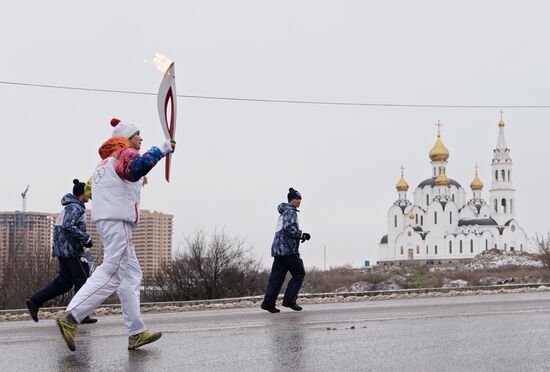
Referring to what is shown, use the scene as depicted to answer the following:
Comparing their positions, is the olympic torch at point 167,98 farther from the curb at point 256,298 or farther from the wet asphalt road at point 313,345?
the curb at point 256,298

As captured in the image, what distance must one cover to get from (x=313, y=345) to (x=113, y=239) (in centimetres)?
190

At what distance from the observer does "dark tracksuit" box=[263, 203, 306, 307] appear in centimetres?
1380

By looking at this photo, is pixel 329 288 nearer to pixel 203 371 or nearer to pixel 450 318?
pixel 450 318

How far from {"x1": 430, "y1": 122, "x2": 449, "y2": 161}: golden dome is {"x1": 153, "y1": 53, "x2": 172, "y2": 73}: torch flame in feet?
448

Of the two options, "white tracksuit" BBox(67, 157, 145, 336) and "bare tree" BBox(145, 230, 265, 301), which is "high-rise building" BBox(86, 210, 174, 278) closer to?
"bare tree" BBox(145, 230, 265, 301)

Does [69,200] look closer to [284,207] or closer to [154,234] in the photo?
[284,207]

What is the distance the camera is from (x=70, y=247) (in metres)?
12.3

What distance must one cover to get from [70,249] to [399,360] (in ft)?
21.0

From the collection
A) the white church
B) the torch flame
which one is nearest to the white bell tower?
the white church

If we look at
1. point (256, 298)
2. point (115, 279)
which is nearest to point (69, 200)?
point (115, 279)

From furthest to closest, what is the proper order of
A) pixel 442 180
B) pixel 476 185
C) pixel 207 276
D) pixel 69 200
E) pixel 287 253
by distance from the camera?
pixel 476 185
pixel 442 180
pixel 207 276
pixel 287 253
pixel 69 200

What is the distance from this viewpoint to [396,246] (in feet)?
462

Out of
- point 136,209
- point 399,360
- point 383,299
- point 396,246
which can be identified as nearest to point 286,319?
point 136,209

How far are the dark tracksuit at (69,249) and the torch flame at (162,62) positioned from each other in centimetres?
339
